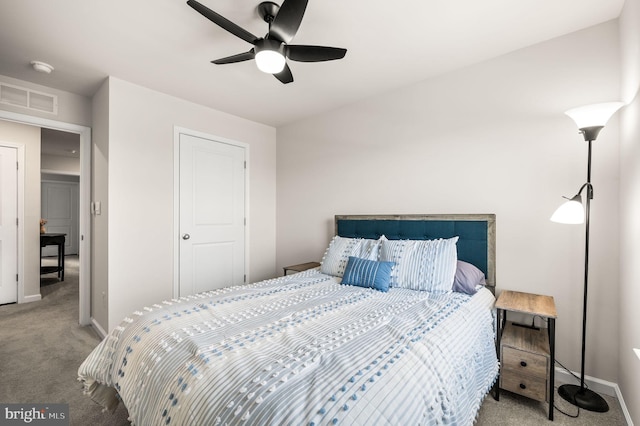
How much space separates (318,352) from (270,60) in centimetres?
165

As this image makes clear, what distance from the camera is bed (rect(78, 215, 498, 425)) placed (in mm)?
959

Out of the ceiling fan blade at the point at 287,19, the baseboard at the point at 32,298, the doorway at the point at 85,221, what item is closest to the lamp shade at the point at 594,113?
the ceiling fan blade at the point at 287,19

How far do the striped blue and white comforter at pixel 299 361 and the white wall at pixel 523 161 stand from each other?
0.69 m

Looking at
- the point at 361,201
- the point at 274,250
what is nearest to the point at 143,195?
the point at 274,250

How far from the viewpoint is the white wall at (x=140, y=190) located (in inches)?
110

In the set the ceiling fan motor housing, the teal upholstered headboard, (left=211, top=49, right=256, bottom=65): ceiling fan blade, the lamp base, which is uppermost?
the ceiling fan motor housing

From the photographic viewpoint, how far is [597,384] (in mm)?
2023

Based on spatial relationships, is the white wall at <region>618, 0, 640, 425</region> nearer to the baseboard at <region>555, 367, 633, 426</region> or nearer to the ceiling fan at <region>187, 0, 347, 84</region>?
the baseboard at <region>555, 367, 633, 426</region>

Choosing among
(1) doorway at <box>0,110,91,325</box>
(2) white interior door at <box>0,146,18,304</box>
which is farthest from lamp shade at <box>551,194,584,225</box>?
(2) white interior door at <box>0,146,18,304</box>

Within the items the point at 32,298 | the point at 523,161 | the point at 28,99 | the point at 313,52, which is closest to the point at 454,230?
the point at 523,161

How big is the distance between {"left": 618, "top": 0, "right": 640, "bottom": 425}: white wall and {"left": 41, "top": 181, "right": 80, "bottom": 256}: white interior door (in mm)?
10706

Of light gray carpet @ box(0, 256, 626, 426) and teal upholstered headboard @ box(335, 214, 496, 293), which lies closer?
light gray carpet @ box(0, 256, 626, 426)

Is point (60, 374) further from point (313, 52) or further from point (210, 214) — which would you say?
point (313, 52)

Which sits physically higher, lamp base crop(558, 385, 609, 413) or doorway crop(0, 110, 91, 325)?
doorway crop(0, 110, 91, 325)
